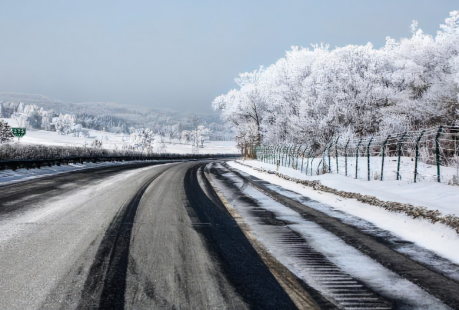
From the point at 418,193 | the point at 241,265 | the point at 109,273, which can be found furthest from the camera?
the point at 418,193

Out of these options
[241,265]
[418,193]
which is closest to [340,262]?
[241,265]

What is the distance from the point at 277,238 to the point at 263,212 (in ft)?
7.55

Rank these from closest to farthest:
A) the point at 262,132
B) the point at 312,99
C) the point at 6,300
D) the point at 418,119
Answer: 1. the point at 6,300
2. the point at 418,119
3. the point at 312,99
4. the point at 262,132

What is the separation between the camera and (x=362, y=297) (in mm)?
3023

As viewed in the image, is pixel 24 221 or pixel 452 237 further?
pixel 24 221

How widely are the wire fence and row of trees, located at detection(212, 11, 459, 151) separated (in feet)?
8.15

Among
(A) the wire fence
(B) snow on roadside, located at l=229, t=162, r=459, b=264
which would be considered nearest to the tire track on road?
(B) snow on roadside, located at l=229, t=162, r=459, b=264

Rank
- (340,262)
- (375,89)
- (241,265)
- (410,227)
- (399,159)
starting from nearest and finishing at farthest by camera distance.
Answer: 1. (241,265)
2. (340,262)
3. (410,227)
4. (399,159)
5. (375,89)

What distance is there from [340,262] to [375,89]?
28159 mm

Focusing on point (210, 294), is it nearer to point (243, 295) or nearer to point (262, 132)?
point (243, 295)

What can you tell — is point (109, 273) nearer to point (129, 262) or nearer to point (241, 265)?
point (129, 262)

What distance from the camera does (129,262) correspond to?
3877mm

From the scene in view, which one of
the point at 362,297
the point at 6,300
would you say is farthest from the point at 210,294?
the point at 6,300

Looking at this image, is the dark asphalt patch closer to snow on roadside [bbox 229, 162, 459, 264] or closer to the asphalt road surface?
the asphalt road surface
